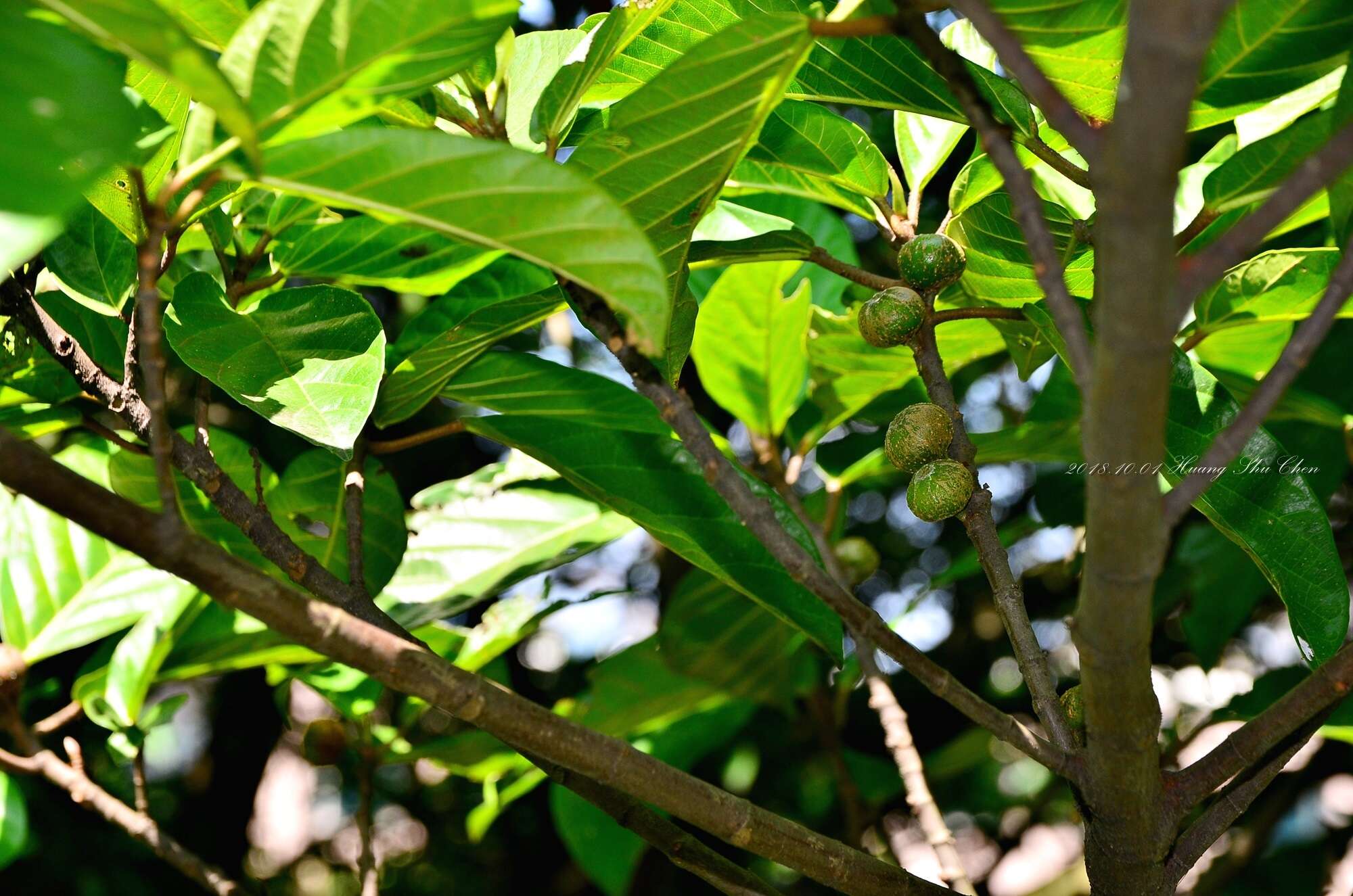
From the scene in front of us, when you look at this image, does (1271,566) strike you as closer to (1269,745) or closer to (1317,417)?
(1269,745)

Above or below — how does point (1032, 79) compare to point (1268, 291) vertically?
above

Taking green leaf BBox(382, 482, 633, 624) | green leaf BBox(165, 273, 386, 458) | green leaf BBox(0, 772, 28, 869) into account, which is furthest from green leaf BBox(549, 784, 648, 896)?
green leaf BBox(165, 273, 386, 458)

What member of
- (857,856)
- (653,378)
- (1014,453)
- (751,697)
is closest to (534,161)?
(653,378)

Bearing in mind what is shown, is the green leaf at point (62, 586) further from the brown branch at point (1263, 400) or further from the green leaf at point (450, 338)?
the brown branch at point (1263, 400)

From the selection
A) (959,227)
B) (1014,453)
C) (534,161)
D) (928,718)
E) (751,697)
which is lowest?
(928,718)

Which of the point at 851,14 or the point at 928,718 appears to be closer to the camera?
the point at 851,14

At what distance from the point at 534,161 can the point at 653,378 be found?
166 millimetres

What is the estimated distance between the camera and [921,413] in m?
0.84

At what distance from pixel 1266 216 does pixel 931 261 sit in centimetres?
47

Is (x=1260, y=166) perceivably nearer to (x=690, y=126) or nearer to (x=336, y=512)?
(x=690, y=126)

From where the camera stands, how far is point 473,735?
59.1 inches

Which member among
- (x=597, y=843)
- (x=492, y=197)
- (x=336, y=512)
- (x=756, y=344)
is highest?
(x=492, y=197)

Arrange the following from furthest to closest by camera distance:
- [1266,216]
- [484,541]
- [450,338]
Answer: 1. [484,541]
2. [450,338]
3. [1266,216]

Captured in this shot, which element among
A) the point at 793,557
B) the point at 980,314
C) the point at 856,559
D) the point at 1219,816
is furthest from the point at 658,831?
the point at 856,559
